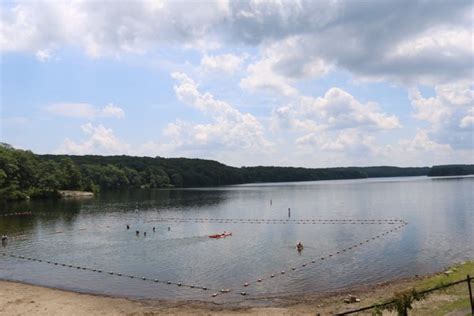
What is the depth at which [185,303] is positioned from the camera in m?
31.3

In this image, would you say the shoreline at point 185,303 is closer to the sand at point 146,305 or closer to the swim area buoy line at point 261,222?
the sand at point 146,305

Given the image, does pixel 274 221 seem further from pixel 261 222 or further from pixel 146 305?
pixel 146 305

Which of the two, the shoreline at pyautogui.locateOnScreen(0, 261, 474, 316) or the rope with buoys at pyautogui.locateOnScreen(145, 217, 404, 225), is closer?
the shoreline at pyautogui.locateOnScreen(0, 261, 474, 316)

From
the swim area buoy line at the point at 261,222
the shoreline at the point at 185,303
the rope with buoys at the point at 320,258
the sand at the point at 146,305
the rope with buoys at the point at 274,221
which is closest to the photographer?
the sand at the point at 146,305

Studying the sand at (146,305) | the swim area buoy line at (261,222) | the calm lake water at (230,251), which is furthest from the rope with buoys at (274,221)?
the sand at (146,305)

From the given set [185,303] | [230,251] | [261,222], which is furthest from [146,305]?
[261,222]

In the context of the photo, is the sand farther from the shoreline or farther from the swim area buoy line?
the swim area buoy line

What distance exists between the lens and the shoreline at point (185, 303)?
28.8 meters

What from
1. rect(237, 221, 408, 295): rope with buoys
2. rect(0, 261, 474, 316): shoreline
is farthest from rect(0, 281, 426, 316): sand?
rect(237, 221, 408, 295): rope with buoys

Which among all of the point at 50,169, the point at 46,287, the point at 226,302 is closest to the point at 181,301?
the point at 226,302

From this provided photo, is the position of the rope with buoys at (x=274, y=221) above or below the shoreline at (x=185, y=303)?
above

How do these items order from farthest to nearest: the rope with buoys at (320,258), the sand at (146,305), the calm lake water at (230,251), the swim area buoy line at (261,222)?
the calm lake water at (230,251), the rope with buoys at (320,258), the swim area buoy line at (261,222), the sand at (146,305)

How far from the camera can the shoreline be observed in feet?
94.3

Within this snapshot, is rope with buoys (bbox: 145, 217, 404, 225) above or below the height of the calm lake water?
above
